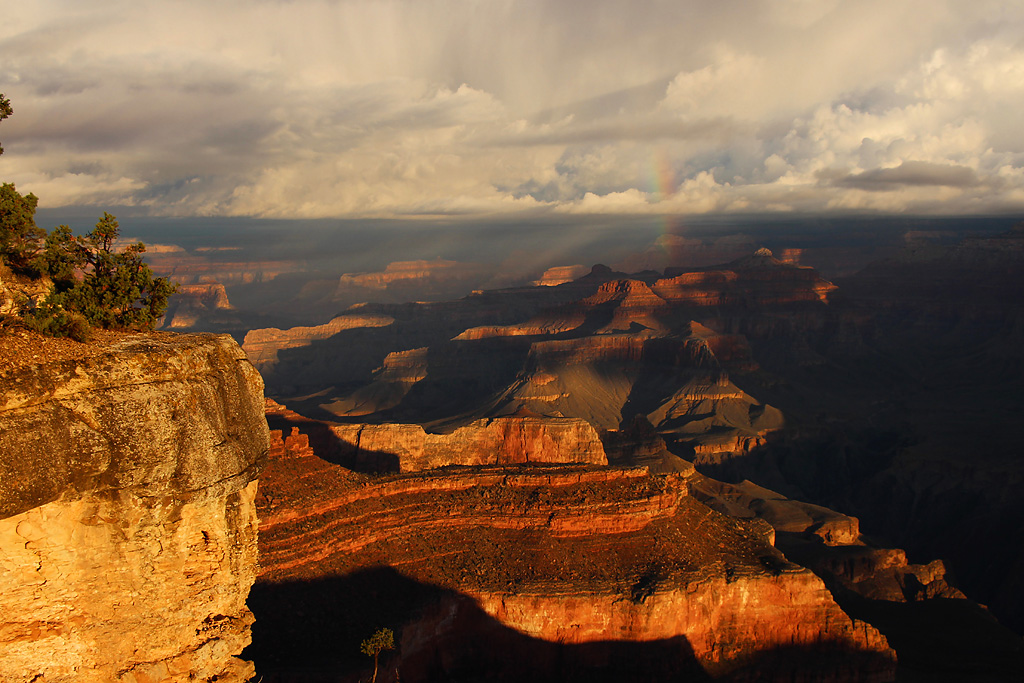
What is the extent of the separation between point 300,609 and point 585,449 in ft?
139

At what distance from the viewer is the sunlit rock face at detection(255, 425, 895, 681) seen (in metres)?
34.3

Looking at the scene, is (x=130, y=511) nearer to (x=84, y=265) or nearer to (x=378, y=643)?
(x=84, y=265)

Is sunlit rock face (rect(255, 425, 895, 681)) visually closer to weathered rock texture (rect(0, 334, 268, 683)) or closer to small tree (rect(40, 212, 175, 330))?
weathered rock texture (rect(0, 334, 268, 683))

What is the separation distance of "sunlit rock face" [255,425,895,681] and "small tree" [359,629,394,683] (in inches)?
82.0

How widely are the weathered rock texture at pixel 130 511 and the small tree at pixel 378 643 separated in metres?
10.6

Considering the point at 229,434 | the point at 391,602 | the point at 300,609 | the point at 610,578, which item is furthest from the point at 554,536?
the point at 229,434

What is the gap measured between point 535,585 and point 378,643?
9.52m

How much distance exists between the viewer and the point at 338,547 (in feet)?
118

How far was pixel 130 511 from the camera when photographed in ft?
53.6

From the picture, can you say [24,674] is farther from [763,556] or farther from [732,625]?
[763,556]

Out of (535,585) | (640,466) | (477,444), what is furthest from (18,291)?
(477,444)

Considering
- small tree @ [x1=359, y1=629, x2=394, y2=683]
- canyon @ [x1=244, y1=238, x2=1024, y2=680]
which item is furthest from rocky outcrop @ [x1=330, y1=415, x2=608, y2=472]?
small tree @ [x1=359, y1=629, x2=394, y2=683]

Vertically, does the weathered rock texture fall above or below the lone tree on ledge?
below

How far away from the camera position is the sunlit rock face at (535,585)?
34281mm
